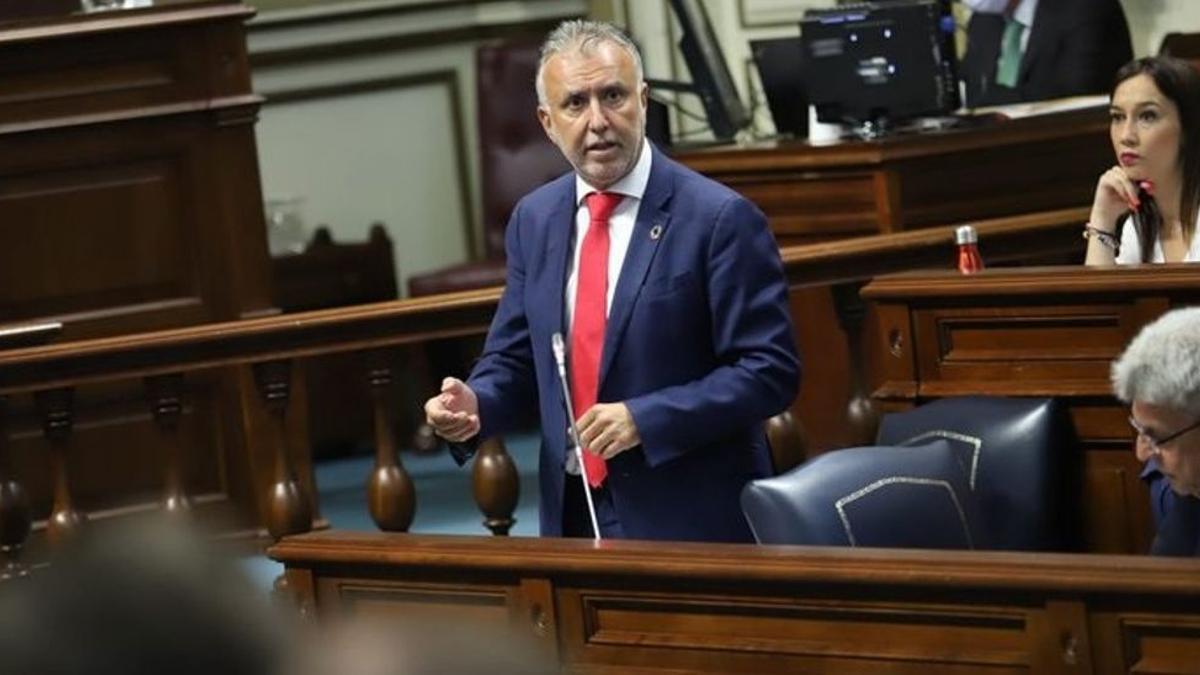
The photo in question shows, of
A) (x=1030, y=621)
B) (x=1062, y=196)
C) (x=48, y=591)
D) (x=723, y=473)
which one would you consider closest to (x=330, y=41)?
(x=1062, y=196)

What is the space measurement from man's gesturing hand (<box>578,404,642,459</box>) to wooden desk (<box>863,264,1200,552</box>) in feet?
3.47

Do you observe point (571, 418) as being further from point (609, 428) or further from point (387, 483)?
point (387, 483)

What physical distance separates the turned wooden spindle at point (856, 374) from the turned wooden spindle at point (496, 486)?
69cm

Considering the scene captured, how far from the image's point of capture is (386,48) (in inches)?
340

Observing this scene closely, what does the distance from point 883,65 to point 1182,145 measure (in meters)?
2.29

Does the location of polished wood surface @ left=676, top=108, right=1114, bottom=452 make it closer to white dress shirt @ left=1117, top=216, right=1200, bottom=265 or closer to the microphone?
white dress shirt @ left=1117, top=216, right=1200, bottom=265

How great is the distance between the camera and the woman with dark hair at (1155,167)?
389 cm

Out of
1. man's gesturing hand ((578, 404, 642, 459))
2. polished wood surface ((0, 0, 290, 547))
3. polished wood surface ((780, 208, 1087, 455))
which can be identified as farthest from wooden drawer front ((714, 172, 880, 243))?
man's gesturing hand ((578, 404, 642, 459))

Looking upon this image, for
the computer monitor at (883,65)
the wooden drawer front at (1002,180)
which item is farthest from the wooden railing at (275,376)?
the computer monitor at (883,65)

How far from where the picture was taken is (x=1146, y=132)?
3.93 m

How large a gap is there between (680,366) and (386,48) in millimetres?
5810

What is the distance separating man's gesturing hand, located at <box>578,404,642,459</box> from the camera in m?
2.87

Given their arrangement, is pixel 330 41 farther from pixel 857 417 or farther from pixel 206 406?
pixel 857 417

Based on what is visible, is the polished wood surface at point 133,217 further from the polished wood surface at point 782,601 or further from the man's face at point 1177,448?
the man's face at point 1177,448
